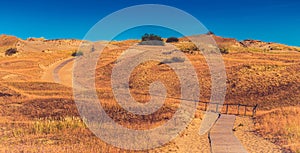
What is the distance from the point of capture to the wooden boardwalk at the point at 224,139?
1256 cm

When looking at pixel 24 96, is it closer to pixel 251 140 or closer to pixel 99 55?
pixel 251 140

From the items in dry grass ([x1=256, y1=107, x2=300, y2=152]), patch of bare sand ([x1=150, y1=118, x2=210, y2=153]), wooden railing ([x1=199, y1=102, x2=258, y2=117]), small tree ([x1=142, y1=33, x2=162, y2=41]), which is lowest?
patch of bare sand ([x1=150, y1=118, x2=210, y2=153])

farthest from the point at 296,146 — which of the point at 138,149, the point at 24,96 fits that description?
the point at 24,96

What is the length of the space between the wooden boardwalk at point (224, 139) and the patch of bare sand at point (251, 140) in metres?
0.33

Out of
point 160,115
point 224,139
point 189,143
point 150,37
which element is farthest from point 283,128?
point 150,37

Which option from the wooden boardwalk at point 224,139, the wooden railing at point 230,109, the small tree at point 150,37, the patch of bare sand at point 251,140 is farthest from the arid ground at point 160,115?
the small tree at point 150,37

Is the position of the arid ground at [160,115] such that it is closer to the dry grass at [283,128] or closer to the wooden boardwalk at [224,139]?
the dry grass at [283,128]

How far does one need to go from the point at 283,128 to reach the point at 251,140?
2659mm

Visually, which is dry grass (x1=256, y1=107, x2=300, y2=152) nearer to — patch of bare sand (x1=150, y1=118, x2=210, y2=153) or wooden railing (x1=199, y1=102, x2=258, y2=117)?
wooden railing (x1=199, y1=102, x2=258, y2=117)

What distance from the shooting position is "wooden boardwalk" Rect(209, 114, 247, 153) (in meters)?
12.6

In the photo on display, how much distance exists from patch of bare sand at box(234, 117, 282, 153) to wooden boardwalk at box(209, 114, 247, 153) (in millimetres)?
333

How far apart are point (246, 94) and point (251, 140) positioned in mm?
14957

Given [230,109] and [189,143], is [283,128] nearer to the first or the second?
[189,143]

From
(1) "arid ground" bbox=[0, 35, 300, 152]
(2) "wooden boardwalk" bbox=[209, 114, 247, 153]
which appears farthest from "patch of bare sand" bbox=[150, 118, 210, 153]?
(2) "wooden boardwalk" bbox=[209, 114, 247, 153]
